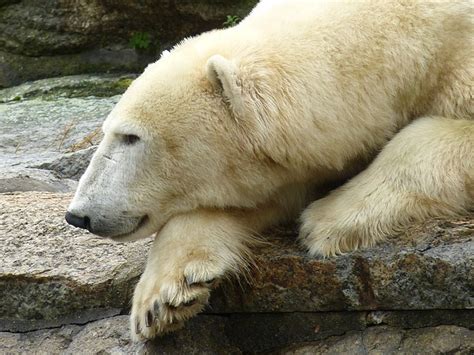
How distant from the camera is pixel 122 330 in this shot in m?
2.71

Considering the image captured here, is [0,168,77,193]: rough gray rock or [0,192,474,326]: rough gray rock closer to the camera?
[0,192,474,326]: rough gray rock

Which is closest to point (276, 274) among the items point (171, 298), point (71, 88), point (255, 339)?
point (255, 339)

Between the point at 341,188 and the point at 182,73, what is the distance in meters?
0.66

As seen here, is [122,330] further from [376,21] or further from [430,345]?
[376,21]

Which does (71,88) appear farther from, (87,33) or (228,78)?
(228,78)

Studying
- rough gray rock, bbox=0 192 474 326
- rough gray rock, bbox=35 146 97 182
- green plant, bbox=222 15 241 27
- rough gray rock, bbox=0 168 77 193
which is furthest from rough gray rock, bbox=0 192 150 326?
green plant, bbox=222 15 241 27

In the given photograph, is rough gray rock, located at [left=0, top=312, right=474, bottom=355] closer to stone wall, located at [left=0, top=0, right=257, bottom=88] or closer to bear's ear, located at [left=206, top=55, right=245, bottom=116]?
bear's ear, located at [left=206, top=55, right=245, bottom=116]

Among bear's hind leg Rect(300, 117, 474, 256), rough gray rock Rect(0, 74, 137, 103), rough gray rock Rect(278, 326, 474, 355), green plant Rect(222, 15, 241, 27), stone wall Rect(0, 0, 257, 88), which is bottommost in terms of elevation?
rough gray rock Rect(0, 74, 137, 103)

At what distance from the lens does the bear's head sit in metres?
2.53

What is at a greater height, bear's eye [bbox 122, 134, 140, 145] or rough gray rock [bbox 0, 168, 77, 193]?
bear's eye [bbox 122, 134, 140, 145]

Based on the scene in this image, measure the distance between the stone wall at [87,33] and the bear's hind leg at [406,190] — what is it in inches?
178

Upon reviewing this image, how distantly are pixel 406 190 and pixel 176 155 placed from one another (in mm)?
Answer: 747

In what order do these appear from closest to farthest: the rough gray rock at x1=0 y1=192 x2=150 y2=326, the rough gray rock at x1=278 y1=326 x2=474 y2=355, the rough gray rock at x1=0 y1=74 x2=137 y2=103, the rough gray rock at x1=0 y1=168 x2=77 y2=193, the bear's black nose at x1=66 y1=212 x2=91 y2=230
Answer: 1. the rough gray rock at x1=278 y1=326 x2=474 y2=355
2. the bear's black nose at x1=66 y1=212 x2=91 y2=230
3. the rough gray rock at x1=0 y1=192 x2=150 y2=326
4. the rough gray rock at x1=0 y1=168 x2=77 y2=193
5. the rough gray rock at x1=0 y1=74 x2=137 y2=103

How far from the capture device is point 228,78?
8.09ft
